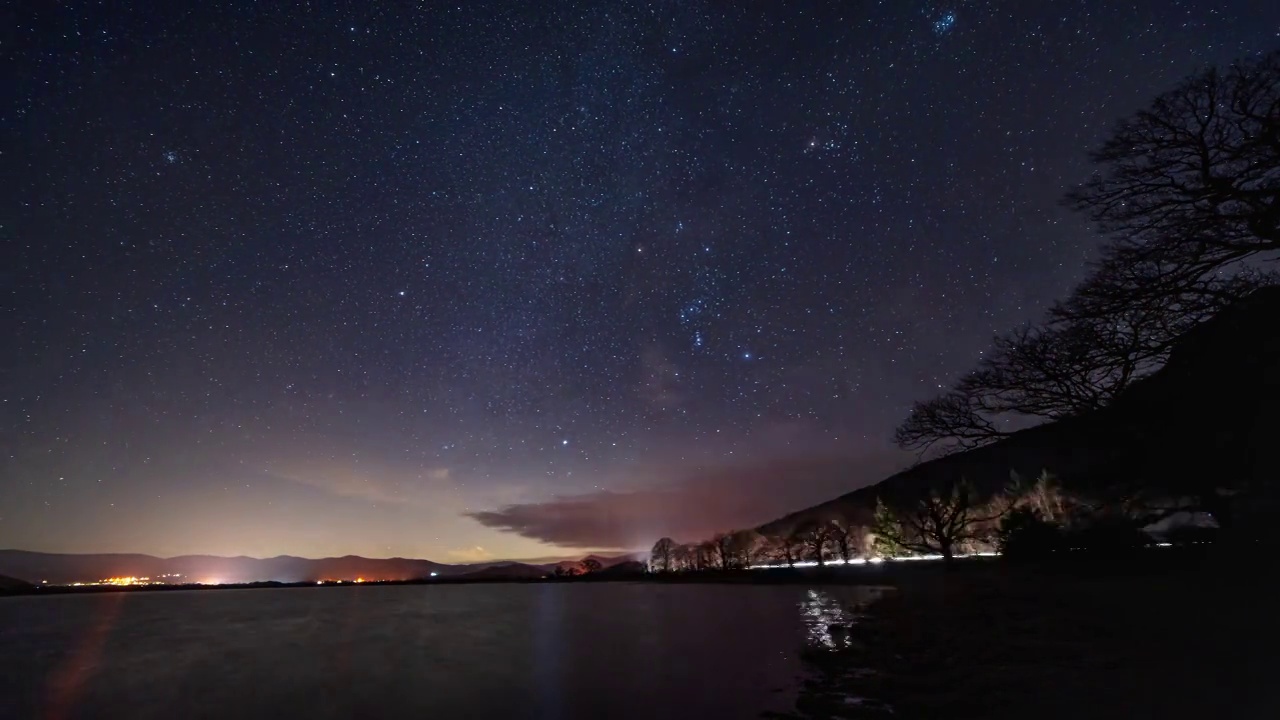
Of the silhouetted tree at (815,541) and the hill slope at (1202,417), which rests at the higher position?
the hill slope at (1202,417)

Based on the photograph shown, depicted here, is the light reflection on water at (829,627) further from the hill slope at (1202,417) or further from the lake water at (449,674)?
the hill slope at (1202,417)

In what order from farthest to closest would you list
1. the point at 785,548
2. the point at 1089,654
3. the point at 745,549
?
1. the point at 745,549
2. the point at 785,548
3. the point at 1089,654

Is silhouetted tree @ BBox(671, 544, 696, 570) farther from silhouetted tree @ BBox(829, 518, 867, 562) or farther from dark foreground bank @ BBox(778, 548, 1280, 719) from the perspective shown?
dark foreground bank @ BBox(778, 548, 1280, 719)

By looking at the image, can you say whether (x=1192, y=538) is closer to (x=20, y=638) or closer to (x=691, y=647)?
(x=691, y=647)

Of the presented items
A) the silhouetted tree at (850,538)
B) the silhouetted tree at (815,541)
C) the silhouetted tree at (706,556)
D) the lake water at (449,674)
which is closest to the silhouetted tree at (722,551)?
the silhouetted tree at (706,556)

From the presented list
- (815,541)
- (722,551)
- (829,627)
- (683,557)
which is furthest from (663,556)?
(829,627)

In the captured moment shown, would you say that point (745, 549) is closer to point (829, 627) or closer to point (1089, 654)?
point (829, 627)

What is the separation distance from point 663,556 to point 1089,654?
173 metres

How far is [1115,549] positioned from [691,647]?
1722cm

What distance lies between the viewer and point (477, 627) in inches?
1647

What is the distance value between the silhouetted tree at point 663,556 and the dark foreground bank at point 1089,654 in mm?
157386

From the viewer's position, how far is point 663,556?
173m

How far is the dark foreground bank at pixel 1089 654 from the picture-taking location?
6562 mm

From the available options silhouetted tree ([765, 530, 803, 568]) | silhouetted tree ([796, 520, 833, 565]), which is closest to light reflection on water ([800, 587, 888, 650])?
silhouetted tree ([796, 520, 833, 565])
